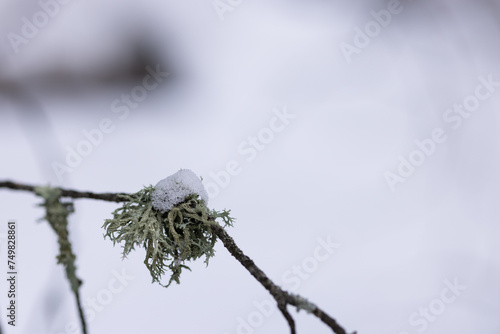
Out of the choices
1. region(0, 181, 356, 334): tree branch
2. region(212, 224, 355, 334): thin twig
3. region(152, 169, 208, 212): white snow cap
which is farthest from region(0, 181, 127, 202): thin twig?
region(212, 224, 355, 334): thin twig

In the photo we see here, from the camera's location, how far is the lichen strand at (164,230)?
1322 millimetres

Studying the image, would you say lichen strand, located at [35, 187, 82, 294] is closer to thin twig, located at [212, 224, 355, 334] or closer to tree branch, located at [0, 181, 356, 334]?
tree branch, located at [0, 181, 356, 334]

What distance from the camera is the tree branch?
98 cm

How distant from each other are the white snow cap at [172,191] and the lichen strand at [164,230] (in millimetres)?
15

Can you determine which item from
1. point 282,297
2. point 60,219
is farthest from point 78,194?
point 282,297

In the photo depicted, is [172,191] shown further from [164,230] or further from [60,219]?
[60,219]

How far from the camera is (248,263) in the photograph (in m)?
1.09

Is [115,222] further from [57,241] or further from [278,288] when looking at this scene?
[278,288]

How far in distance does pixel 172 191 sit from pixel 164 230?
12 centimetres

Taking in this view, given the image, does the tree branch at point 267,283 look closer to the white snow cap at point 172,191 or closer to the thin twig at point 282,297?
the thin twig at point 282,297

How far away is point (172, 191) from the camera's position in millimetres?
1337

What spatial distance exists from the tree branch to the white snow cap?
0.18 meters

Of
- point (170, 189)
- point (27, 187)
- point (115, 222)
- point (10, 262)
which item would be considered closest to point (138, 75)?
point (27, 187)

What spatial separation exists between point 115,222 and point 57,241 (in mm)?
345
